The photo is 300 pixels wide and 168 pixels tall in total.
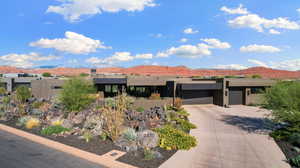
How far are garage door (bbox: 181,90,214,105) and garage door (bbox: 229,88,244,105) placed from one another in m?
2.53

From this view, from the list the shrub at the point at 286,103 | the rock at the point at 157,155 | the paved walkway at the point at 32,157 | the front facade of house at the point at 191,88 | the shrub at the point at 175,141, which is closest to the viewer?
the paved walkway at the point at 32,157

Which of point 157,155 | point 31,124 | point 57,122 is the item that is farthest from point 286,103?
point 31,124

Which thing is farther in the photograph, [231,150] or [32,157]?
[231,150]

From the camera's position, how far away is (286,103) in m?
10.7

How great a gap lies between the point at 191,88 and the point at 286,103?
1162cm

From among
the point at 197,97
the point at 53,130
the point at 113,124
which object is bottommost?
the point at 53,130

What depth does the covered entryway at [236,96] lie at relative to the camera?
24.3 metres

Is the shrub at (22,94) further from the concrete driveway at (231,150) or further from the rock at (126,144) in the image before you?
the concrete driveway at (231,150)

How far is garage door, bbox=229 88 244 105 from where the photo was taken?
24266 mm

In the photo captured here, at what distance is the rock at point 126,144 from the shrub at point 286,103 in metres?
8.85

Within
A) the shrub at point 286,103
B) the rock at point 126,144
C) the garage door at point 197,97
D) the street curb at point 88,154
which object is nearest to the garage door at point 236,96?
the garage door at point 197,97

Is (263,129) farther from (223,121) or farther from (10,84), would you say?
(10,84)

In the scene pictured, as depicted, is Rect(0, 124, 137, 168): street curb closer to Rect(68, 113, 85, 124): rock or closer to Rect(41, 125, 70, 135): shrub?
Rect(41, 125, 70, 135): shrub

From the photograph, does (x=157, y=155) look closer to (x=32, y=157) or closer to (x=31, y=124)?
(x=32, y=157)
